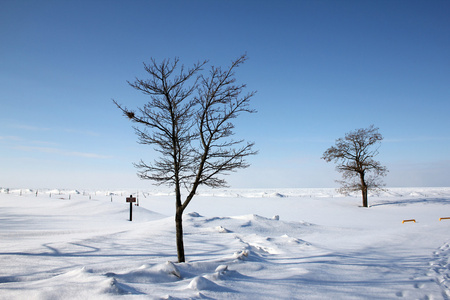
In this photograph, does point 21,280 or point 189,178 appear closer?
point 21,280

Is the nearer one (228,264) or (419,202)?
(228,264)

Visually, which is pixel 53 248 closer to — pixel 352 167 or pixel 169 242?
pixel 169 242

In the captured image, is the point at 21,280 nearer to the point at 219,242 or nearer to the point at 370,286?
the point at 219,242

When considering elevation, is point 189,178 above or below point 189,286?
above

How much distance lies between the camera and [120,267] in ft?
21.5

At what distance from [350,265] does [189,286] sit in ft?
16.0

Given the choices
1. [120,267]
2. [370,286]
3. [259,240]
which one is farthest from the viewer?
[259,240]

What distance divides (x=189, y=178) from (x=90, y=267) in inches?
120

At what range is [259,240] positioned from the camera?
11273 mm

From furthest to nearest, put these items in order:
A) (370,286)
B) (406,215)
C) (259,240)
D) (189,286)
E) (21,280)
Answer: (406,215)
(259,240)
(370,286)
(21,280)
(189,286)

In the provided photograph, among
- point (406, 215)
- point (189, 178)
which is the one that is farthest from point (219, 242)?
point (406, 215)

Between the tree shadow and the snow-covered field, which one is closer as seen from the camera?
the snow-covered field

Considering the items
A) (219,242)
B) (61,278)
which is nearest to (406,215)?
(219,242)

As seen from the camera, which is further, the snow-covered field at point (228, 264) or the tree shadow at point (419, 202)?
the tree shadow at point (419, 202)
